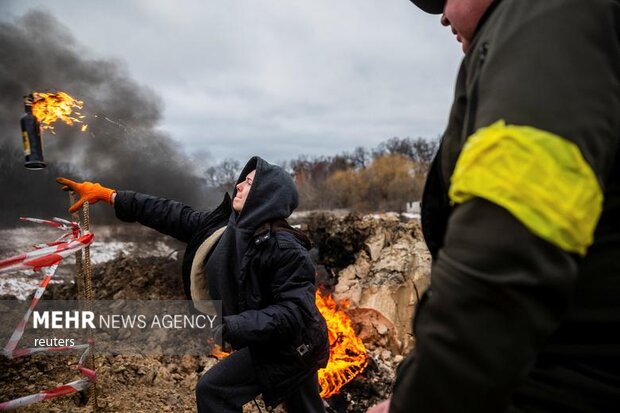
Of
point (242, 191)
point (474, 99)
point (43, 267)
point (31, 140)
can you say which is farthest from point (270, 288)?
point (474, 99)

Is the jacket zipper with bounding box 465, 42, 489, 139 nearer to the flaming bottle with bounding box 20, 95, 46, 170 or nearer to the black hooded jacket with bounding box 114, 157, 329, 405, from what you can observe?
the black hooded jacket with bounding box 114, 157, 329, 405

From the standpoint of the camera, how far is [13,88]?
955cm

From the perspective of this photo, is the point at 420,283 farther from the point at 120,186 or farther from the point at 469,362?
the point at 120,186

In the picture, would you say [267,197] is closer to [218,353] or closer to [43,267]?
[43,267]

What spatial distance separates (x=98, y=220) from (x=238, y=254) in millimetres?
7872

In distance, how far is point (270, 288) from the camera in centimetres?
361

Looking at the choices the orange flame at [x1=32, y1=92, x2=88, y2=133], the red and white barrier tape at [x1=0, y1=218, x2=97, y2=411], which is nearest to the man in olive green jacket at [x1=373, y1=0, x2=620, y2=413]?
the red and white barrier tape at [x1=0, y1=218, x2=97, y2=411]

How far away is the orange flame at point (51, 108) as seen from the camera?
4.00 meters

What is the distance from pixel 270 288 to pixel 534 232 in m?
3.05

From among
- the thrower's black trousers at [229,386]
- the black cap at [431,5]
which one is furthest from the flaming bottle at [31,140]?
the black cap at [431,5]

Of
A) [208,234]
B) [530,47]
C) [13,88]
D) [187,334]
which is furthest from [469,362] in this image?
[13,88]

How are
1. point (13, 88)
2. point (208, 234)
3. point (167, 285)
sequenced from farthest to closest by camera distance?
point (13, 88) → point (167, 285) → point (208, 234)

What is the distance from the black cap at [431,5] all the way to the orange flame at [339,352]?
15.2ft

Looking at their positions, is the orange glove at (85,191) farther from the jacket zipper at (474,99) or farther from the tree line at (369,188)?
the tree line at (369,188)
